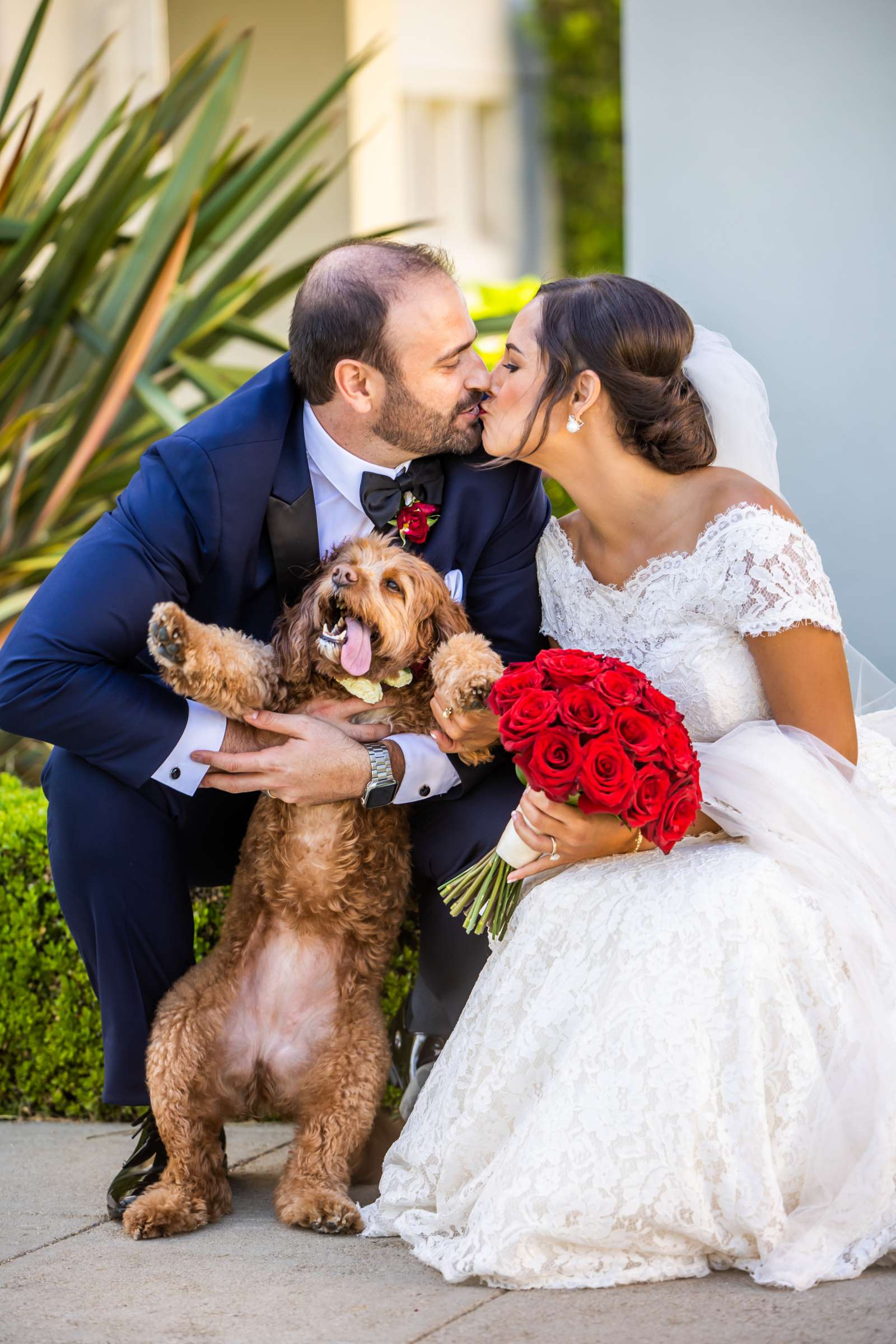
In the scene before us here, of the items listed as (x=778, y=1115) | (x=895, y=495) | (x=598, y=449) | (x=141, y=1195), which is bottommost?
(x=141, y=1195)

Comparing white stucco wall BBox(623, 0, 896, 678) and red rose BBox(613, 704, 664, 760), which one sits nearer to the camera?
red rose BBox(613, 704, 664, 760)

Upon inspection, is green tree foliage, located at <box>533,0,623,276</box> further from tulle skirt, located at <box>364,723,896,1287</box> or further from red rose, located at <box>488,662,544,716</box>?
tulle skirt, located at <box>364,723,896,1287</box>

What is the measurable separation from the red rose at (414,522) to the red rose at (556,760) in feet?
3.04

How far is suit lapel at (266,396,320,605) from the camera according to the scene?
336cm

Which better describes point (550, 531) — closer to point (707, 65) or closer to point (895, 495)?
point (895, 495)

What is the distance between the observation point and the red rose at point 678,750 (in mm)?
2678

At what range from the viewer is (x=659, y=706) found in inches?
109

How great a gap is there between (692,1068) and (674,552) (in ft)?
4.17

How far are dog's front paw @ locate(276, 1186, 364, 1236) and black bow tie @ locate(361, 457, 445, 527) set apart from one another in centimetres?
156

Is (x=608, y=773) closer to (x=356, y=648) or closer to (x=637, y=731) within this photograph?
(x=637, y=731)

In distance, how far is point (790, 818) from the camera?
111 inches

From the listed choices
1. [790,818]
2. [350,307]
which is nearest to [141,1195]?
[790,818]

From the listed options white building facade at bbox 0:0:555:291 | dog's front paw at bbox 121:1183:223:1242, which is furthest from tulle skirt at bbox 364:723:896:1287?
white building facade at bbox 0:0:555:291

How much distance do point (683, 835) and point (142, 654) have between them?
1.44 metres
